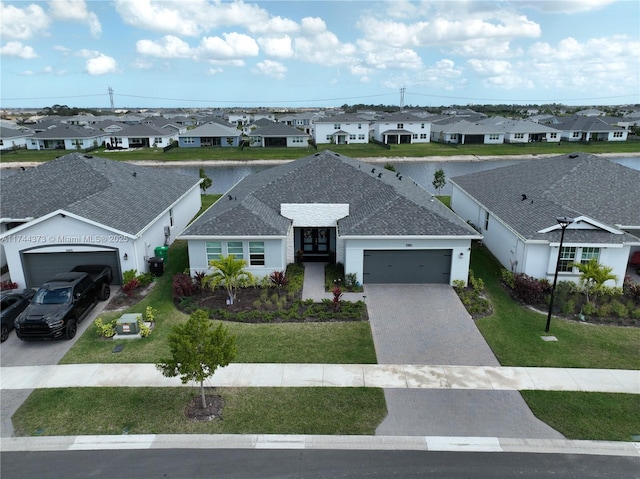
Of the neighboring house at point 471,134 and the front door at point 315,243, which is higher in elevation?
the neighboring house at point 471,134

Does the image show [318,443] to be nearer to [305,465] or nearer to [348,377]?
[305,465]

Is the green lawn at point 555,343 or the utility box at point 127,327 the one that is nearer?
the green lawn at point 555,343

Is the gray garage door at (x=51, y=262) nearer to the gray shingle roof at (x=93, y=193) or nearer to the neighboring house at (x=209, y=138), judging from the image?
the gray shingle roof at (x=93, y=193)

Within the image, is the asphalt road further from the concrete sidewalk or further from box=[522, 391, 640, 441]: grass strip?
the concrete sidewalk

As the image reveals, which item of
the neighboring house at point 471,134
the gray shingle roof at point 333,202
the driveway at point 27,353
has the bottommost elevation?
the driveway at point 27,353

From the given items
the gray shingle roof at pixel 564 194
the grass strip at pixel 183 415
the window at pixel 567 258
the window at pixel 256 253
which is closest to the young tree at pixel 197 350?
the grass strip at pixel 183 415

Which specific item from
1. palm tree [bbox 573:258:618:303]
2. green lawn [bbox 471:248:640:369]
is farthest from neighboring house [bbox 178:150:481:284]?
palm tree [bbox 573:258:618:303]

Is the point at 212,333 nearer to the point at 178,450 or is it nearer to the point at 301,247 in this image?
the point at 178,450

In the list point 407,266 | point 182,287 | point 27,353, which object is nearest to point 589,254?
point 407,266
